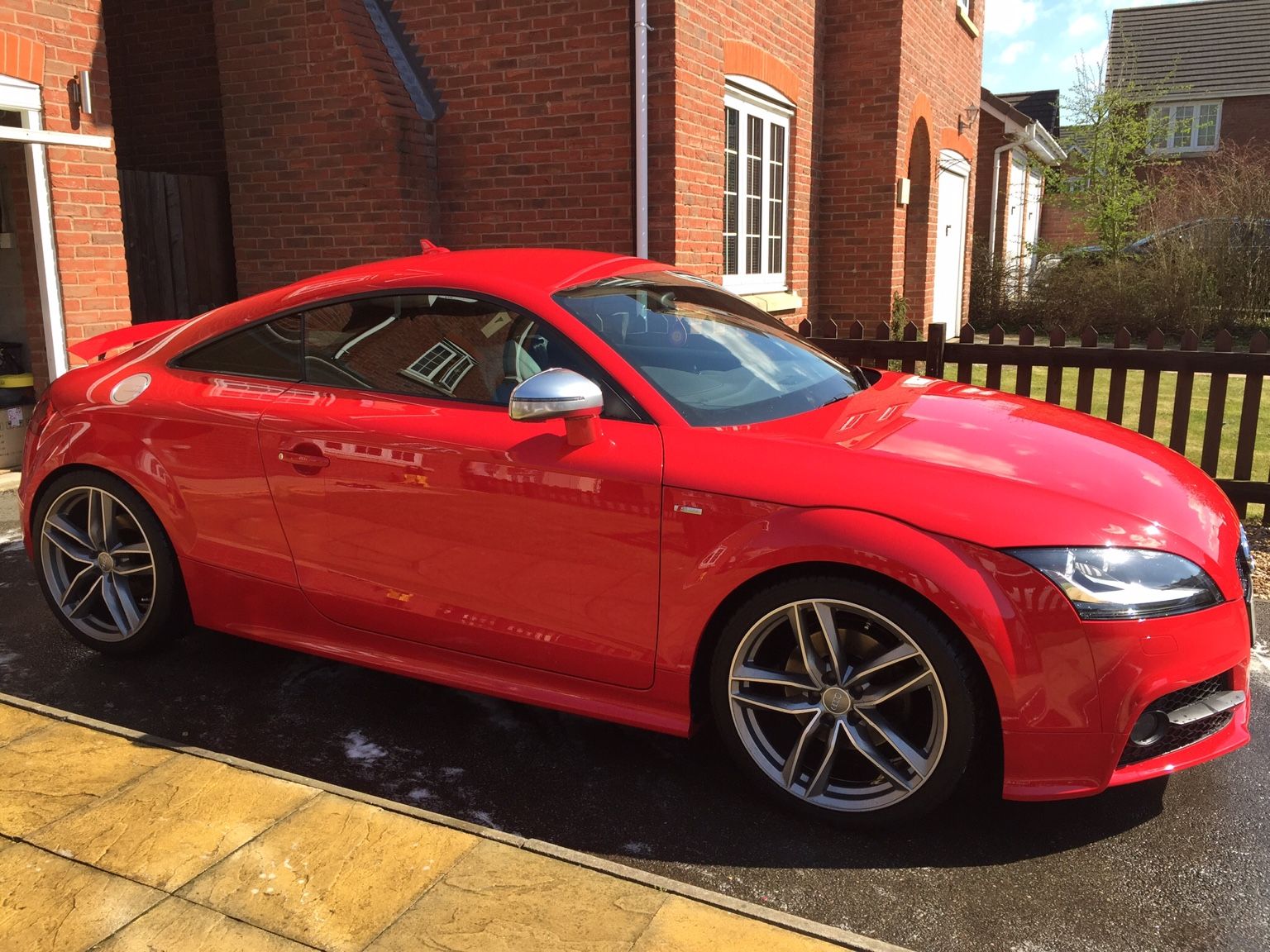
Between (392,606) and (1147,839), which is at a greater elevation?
(392,606)

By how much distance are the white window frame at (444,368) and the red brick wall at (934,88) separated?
29.7 ft

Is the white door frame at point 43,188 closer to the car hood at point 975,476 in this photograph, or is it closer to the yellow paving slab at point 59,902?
the yellow paving slab at point 59,902

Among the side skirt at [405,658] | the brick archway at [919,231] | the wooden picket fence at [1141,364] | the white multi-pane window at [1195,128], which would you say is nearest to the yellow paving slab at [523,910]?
the side skirt at [405,658]

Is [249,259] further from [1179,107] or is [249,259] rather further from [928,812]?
[1179,107]

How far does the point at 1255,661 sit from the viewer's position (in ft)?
13.5

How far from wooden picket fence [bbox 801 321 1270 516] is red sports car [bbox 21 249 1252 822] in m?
2.77

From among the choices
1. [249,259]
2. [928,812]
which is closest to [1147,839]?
[928,812]

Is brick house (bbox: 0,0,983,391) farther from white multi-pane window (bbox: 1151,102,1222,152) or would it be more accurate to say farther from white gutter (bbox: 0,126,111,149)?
white multi-pane window (bbox: 1151,102,1222,152)

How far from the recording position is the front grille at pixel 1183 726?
104 inches

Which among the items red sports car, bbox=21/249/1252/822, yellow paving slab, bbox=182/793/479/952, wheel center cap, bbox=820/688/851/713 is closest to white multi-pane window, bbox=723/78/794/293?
red sports car, bbox=21/249/1252/822

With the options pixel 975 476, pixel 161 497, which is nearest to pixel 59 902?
pixel 161 497

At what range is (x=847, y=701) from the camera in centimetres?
279

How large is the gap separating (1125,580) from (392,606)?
7.05ft

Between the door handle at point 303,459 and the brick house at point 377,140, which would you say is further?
the brick house at point 377,140
